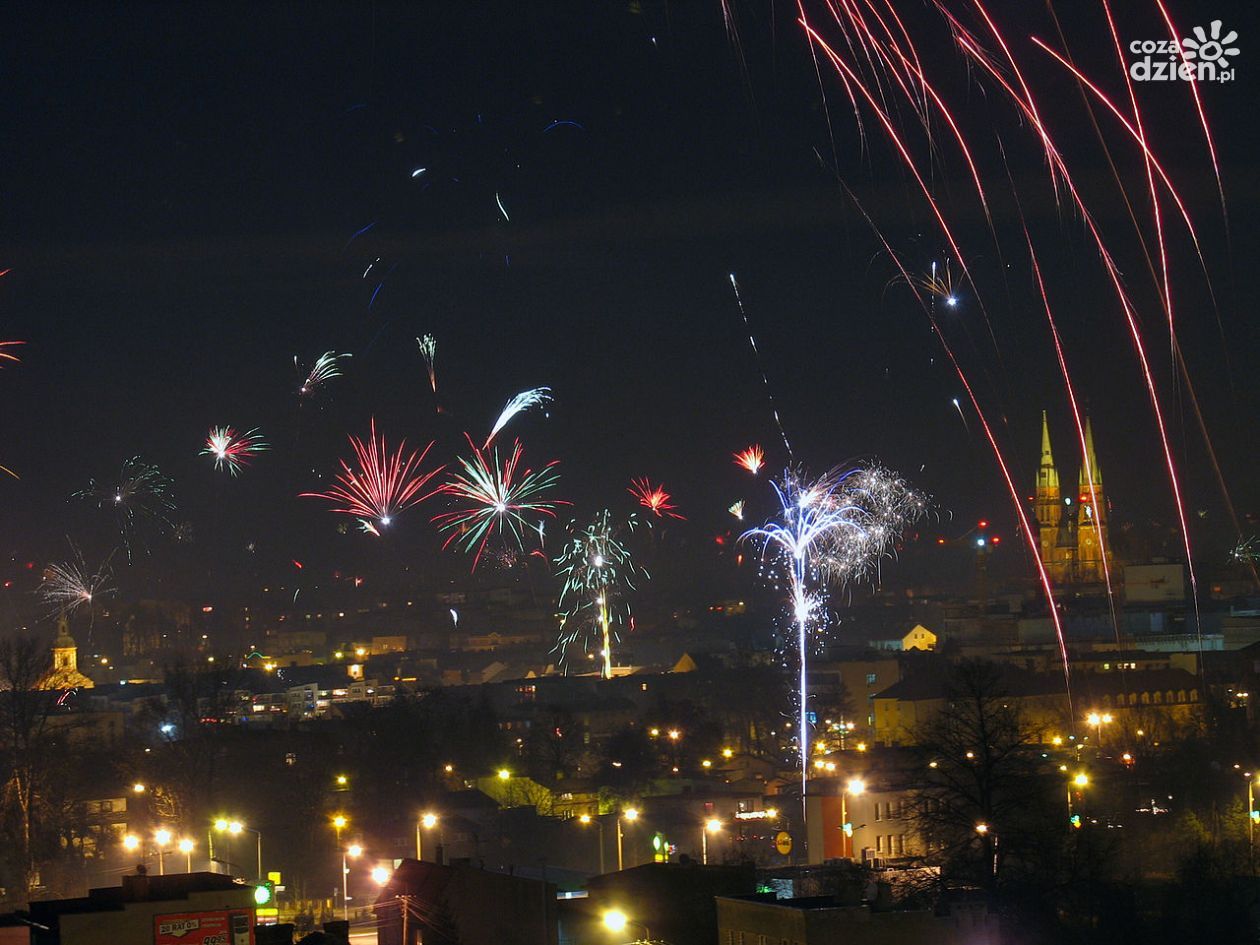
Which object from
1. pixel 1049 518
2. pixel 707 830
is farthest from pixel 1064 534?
pixel 707 830

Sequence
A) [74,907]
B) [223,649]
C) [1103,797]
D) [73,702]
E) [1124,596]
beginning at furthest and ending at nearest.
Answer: [223,649] < [1124,596] < [73,702] < [1103,797] < [74,907]

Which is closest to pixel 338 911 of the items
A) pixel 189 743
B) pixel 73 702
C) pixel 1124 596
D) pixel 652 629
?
pixel 189 743

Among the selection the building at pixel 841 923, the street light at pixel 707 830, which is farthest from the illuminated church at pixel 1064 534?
the building at pixel 841 923

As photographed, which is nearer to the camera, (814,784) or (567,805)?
(814,784)

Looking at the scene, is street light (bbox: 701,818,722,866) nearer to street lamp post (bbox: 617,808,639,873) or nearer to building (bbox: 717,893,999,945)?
street lamp post (bbox: 617,808,639,873)

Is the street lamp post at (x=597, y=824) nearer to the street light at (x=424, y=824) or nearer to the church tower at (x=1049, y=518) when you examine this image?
the street light at (x=424, y=824)

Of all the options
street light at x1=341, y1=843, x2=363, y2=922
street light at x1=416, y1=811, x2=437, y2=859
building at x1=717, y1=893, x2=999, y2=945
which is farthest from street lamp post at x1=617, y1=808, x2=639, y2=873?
building at x1=717, y1=893, x2=999, y2=945

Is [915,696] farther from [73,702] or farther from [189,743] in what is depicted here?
[73,702]

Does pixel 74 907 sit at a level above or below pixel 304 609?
below
